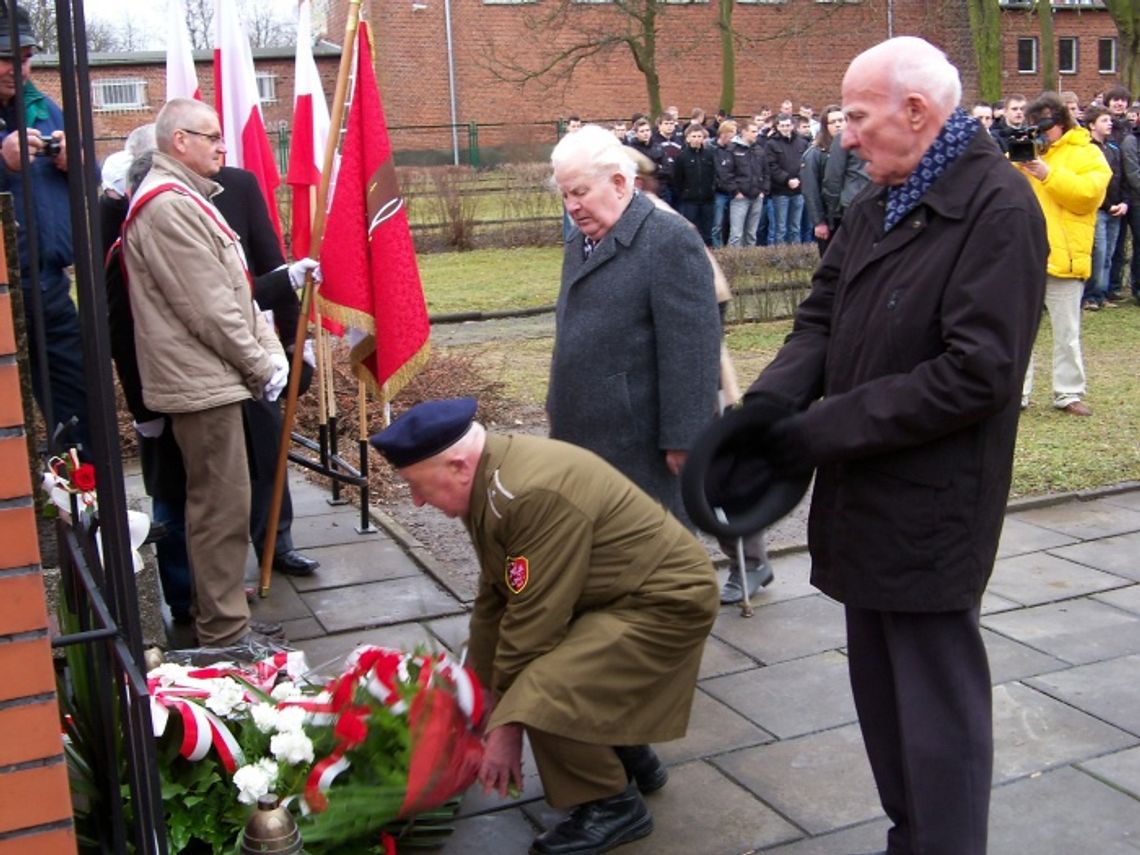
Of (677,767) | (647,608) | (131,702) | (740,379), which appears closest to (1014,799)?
(677,767)

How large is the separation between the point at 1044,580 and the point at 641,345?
2.42 meters

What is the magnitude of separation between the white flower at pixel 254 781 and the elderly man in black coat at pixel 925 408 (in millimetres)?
1412

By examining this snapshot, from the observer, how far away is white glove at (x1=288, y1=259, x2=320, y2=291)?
17.9 feet

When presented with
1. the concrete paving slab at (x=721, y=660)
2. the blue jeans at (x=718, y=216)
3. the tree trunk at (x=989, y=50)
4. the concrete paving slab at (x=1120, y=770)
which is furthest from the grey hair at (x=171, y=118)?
the tree trunk at (x=989, y=50)

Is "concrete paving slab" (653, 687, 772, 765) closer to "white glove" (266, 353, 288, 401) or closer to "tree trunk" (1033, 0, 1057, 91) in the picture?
"white glove" (266, 353, 288, 401)

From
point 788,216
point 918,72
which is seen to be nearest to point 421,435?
point 918,72

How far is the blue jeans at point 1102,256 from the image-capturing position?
12891 millimetres

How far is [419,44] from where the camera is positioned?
36281mm

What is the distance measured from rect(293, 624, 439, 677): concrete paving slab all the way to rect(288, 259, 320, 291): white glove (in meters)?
1.45

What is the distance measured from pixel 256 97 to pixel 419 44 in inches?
1224

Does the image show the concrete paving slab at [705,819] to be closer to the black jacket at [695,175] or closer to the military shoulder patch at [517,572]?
the military shoulder patch at [517,572]

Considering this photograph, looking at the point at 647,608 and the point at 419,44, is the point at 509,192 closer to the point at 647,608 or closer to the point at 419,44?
the point at 419,44

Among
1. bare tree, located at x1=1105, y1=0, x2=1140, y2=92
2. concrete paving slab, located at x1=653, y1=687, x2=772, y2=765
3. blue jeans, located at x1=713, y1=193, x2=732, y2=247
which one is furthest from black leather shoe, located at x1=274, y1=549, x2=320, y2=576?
bare tree, located at x1=1105, y1=0, x2=1140, y2=92

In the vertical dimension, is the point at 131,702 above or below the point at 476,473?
below
